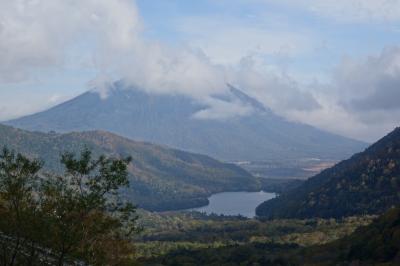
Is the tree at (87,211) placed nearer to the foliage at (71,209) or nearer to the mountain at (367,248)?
the foliage at (71,209)

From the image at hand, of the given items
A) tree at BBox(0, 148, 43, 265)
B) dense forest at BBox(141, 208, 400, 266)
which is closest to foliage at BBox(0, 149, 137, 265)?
tree at BBox(0, 148, 43, 265)

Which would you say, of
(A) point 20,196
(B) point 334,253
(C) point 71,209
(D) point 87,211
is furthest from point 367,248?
(A) point 20,196

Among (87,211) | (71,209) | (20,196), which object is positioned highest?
(20,196)

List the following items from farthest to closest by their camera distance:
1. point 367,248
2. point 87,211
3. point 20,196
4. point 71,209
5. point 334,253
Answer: point 334,253 < point 367,248 < point 20,196 < point 87,211 < point 71,209

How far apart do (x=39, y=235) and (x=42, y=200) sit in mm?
2942

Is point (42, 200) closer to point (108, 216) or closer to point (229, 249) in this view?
point (108, 216)

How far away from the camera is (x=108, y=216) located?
46.6 metres

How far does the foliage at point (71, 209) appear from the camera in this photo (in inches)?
1774

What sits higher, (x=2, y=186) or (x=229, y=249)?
(x=2, y=186)

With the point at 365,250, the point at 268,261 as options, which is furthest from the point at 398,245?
the point at 268,261

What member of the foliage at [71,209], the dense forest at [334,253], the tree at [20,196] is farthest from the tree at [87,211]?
the dense forest at [334,253]

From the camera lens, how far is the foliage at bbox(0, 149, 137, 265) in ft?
148

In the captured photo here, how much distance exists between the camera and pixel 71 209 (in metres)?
45.2

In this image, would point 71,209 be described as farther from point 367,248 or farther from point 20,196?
point 367,248
